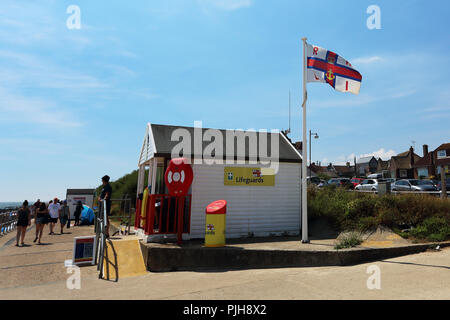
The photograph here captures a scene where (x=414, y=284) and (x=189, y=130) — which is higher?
(x=189, y=130)

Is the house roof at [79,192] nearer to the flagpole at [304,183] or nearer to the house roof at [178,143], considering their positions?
the house roof at [178,143]

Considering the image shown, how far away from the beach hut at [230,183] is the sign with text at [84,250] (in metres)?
1.53

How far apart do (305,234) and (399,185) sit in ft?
70.3

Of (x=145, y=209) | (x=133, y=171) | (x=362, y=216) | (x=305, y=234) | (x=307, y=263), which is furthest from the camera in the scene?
(x=133, y=171)

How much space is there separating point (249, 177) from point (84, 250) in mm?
5625

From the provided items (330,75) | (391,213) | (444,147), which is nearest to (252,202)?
(391,213)

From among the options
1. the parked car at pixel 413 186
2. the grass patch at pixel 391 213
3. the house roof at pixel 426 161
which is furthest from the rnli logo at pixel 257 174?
the house roof at pixel 426 161

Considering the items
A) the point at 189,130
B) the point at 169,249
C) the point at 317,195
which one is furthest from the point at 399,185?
the point at 169,249

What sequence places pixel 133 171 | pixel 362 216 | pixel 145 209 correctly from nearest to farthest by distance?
pixel 145 209
pixel 362 216
pixel 133 171

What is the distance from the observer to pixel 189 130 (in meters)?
10.5

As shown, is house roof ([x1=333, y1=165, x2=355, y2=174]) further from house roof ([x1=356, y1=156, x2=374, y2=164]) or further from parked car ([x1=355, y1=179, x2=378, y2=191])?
parked car ([x1=355, y1=179, x2=378, y2=191])

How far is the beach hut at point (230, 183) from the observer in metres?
8.96

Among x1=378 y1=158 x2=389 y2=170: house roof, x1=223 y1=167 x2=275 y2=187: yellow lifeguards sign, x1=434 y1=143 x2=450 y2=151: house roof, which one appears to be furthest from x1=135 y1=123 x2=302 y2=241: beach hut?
x1=378 y1=158 x2=389 y2=170: house roof

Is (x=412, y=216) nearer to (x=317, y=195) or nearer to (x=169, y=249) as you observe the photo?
(x=317, y=195)
